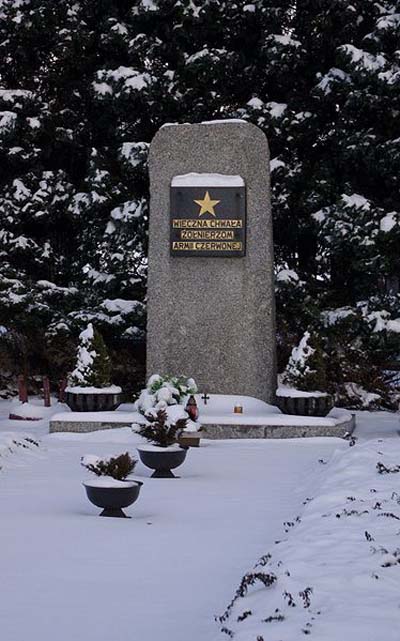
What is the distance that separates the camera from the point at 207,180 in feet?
49.4

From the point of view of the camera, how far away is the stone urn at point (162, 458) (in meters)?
9.32

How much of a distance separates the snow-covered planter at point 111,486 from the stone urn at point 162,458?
1.87 meters

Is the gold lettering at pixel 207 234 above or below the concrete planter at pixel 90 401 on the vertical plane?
above

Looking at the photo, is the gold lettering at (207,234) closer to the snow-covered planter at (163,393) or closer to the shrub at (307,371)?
the shrub at (307,371)

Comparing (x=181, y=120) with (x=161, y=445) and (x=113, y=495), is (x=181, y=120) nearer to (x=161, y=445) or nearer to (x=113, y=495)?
(x=161, y=445)

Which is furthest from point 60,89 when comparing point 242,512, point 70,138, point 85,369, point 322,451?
point 242,512

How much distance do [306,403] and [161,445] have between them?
4527 mm

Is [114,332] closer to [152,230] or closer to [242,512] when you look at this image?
[152,230]

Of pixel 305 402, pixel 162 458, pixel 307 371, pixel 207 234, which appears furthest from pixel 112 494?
pixel 207 234

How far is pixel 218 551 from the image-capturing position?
6.14 meters

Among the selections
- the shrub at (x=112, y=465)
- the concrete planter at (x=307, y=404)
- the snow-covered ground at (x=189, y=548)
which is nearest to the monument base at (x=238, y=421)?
the concrete planter at (x=307, y=404)

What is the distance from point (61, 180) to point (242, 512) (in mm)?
14839

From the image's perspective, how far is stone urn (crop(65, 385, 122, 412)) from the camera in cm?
1431

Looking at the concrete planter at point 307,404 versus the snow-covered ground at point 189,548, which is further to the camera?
the concrete planter at point 307,404
